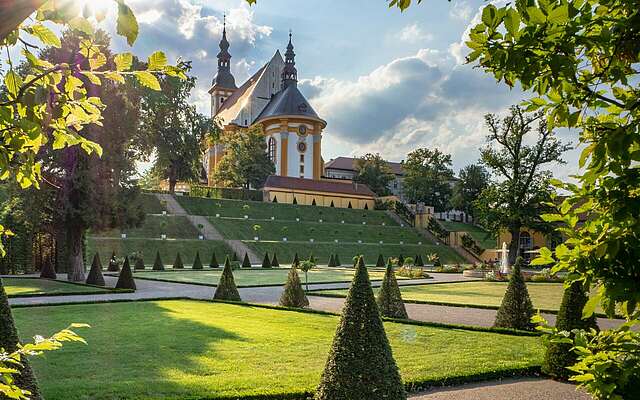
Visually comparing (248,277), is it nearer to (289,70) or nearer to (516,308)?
(516,308)

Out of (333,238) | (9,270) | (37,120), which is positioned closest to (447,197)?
(333,238)

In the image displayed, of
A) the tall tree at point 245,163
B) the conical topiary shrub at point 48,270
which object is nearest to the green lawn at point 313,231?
the tall tree at point 245,163

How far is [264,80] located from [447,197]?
36156 mm

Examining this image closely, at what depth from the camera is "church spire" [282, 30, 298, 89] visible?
91.0 metres

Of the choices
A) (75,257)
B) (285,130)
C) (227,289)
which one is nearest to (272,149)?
(285,130)

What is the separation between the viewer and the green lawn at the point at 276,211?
186 ft

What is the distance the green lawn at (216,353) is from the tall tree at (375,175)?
235ft

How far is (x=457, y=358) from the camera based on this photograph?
9.02m

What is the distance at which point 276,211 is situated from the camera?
2366 inches

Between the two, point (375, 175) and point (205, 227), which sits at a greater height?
point (375, 175)

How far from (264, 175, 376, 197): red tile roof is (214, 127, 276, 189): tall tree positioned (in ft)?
10.2

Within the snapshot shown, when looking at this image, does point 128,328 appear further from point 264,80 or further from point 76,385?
point 264,80

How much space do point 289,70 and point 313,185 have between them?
27671 millimetres

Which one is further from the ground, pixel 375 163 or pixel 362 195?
pixel 375 163
